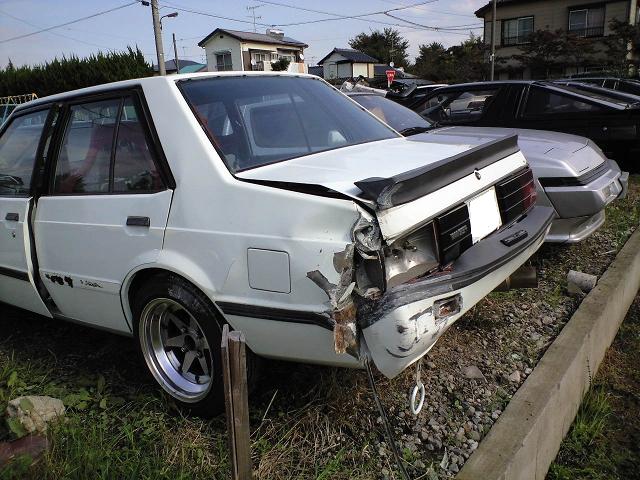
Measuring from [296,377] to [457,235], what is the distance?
3.85 feet

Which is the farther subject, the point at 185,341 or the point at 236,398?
the point at 185,341

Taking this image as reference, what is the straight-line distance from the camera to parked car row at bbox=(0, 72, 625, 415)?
79.6 inches

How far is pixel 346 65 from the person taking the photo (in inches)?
2250

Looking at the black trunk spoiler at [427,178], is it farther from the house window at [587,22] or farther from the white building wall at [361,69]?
the white building wall at [361,69]

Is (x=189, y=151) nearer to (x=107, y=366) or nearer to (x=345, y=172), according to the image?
(x=345, y=172)

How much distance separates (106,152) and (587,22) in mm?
35679

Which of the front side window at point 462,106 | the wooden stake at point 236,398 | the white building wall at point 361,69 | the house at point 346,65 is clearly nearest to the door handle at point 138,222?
the wooden stake at point 236,398

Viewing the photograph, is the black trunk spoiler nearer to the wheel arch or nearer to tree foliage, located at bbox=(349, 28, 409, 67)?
the wheel arch

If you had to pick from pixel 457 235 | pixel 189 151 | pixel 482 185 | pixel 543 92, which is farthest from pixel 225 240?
pixel 543 92

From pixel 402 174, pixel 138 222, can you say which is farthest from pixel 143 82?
pixel 402 174

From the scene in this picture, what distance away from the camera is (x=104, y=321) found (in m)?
2.96

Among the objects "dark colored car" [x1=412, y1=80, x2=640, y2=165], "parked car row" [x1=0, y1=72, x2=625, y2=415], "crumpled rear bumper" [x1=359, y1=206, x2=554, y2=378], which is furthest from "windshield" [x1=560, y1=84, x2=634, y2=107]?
"crumpled rear bumper" [x1=359, y1=206, x2=554, y2=378]

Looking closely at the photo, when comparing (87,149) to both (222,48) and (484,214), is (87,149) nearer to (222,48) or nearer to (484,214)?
(484,214)

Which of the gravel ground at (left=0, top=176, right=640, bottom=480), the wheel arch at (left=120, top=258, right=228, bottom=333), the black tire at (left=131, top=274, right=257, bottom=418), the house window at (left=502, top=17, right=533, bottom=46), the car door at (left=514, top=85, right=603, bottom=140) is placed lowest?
the gravel ground at (left=0, top=176, right=640, bottom=480)
